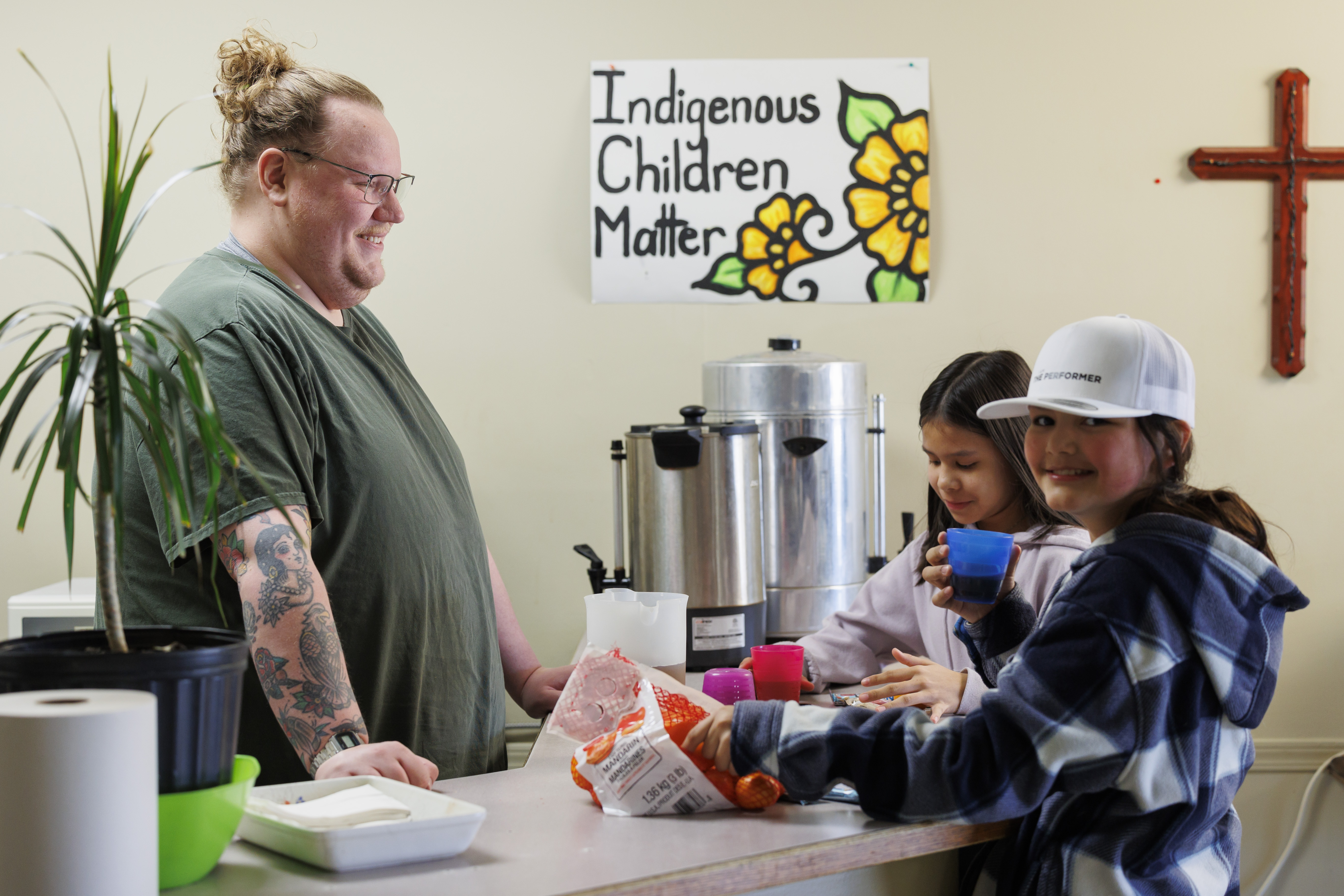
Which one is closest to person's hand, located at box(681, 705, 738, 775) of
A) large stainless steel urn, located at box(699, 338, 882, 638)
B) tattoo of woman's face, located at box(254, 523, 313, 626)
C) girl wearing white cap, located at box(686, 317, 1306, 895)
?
girl wearing white cap, located at box(686, 317, 1306, 895)

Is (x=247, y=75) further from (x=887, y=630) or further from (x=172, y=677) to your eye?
(x=887, y=630)

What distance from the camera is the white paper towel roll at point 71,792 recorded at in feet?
2.23

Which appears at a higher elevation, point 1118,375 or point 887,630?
point 1118,375

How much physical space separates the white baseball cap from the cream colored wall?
1.38 metres

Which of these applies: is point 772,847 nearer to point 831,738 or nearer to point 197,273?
point 831,738

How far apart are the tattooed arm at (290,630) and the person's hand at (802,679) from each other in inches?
21.4

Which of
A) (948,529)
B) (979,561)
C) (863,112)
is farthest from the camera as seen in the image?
(863,112)

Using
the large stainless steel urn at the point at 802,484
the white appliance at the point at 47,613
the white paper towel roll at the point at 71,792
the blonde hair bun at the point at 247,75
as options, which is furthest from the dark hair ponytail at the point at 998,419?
the white appliance at the point at 47,613

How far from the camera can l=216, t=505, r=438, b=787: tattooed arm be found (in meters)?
1.08

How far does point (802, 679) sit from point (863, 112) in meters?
1.44

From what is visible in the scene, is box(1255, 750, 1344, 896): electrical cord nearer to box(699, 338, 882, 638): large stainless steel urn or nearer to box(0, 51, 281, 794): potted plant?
box(699, 338, 882, 638): large stainless steel urn

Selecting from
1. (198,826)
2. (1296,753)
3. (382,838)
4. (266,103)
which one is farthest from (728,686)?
(1296,753)

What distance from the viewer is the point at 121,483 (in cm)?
74

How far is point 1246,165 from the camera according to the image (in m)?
2.42
